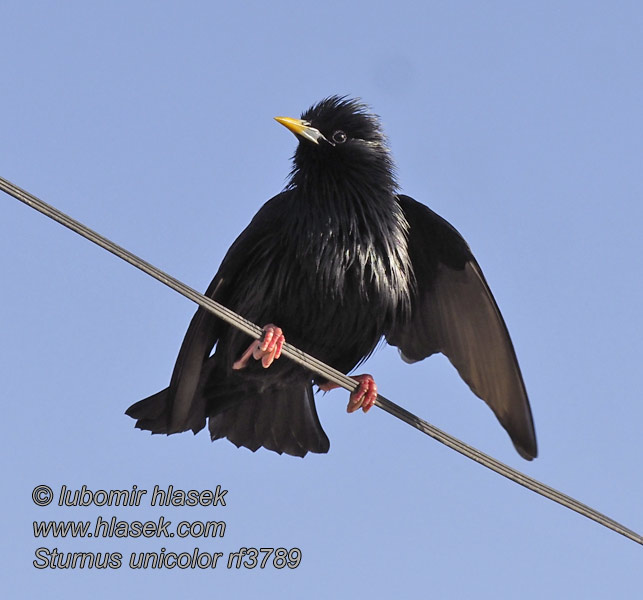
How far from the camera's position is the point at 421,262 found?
281 inches

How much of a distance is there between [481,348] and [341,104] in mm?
1709

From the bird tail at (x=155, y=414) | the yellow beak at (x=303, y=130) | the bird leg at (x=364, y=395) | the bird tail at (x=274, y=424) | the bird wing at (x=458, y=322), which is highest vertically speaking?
the yellow beak at (x=303, y=130)

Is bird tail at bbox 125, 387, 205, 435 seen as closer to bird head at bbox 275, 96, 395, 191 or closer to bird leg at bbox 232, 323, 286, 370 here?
bird leg at bbox 232, 323, 286, 370

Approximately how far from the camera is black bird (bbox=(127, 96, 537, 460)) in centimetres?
634

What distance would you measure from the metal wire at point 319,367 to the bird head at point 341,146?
1.71 metres

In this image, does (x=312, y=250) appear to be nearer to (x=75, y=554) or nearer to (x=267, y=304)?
(x=267, y=304)

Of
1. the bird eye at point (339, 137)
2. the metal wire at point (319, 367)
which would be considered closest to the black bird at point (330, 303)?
the bird eye at point (339, 137)

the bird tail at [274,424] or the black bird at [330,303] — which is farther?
the bird tail at [274,424]

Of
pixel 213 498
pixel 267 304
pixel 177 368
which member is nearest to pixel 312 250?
pixel 267 304

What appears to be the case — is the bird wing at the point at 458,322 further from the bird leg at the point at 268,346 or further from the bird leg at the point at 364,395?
the bird leg at the point at 268,346

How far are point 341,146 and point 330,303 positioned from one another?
1.01m

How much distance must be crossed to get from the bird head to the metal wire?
1708mm

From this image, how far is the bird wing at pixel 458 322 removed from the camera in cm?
682

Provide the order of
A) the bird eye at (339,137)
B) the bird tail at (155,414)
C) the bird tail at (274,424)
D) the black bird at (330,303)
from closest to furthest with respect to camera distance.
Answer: the black bird at (330,303) → the bird tail at (155,414) → the bird eye at (339,137) → the bird tail at (274,424)
